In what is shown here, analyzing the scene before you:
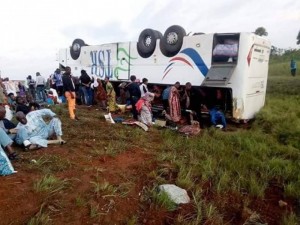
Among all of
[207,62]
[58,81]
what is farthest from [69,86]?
[58,81]

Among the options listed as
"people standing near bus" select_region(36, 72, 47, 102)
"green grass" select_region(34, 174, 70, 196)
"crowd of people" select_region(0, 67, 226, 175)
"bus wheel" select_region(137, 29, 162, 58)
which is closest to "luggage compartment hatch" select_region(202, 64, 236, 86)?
"crowd of people" select_region(0, 67, 226, 175)

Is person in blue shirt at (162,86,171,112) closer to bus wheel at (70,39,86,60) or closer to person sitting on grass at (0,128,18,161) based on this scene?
person sitting on grass at (0,128,18,161)

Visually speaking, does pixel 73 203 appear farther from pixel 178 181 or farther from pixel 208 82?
pixel 208 82

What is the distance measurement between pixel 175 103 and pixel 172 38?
1.97m

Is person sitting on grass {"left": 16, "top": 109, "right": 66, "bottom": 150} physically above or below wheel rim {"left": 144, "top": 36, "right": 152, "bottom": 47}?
below

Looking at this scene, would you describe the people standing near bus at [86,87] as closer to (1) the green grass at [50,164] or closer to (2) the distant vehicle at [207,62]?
(2) the distant vehicle at [207,62]

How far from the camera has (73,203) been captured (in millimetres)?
3914

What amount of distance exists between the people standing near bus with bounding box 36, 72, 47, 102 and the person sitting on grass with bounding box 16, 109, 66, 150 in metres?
8.10

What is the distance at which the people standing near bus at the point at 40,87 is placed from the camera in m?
13.7

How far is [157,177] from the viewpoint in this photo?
192 inches

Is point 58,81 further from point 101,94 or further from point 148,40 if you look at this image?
point 148,40

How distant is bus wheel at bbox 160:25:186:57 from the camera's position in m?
9.04

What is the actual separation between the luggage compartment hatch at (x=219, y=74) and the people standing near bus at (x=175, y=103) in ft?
2.50

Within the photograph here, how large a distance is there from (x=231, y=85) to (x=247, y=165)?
9.35ft
